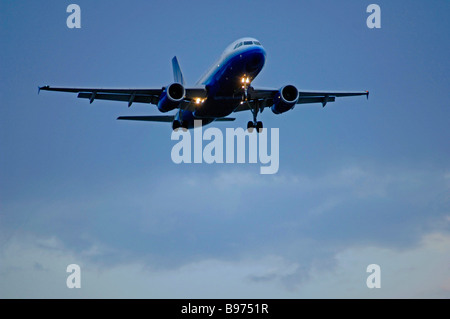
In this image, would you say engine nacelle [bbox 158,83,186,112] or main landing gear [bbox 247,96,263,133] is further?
main landing gear [bbox 247,96,263,133]

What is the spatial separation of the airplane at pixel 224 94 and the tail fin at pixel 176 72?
5.51 m

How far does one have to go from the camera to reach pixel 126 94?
39.1 m

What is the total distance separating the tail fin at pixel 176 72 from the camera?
48.1 m

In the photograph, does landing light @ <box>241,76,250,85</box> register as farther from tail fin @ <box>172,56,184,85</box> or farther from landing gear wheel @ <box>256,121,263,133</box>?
tail fin @ <box>172,56,184,85</box>

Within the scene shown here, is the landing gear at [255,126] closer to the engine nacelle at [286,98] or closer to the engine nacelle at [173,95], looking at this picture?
the engine nacelle at [286,98]

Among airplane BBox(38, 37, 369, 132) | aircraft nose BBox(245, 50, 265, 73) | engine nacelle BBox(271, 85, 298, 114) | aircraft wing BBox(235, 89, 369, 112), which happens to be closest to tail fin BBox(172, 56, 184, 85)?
airplane BBox(38, 37, 369, 132)

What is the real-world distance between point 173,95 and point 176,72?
1376 cm

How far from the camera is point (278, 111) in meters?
39.2

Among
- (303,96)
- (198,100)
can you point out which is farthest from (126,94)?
(303,96)

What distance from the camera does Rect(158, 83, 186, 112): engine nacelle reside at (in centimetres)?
3603
